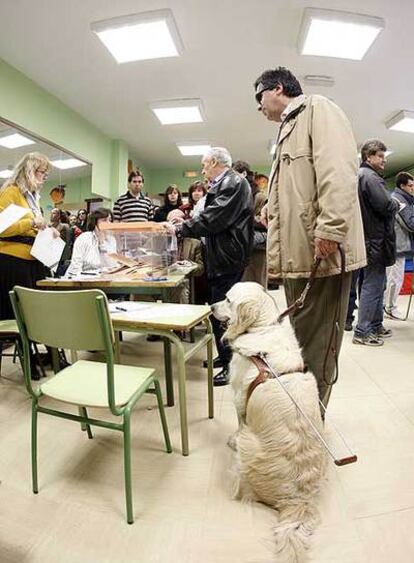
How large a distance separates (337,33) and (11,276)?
11.7ft

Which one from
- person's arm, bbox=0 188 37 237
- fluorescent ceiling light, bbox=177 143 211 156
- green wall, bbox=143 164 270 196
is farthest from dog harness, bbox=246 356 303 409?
green wall, bbox=143 164 270 196

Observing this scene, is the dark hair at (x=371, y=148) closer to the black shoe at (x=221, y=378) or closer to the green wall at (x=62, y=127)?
the black shoe at (x=221, y=378)

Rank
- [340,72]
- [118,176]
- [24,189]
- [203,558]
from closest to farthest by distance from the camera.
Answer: [203,558], [24,189], [340,72], [118,176]

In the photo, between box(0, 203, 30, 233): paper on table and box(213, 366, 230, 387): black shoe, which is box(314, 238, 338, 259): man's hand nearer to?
box(213, 366, 230, 387): black shoe

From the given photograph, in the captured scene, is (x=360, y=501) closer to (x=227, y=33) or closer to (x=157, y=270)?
(x=157, y=270)

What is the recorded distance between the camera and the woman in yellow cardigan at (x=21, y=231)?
2.38 m

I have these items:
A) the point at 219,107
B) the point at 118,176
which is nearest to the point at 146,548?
the point at 219,107

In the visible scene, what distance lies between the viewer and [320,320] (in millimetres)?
1438

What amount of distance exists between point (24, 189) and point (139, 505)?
85.2 inches

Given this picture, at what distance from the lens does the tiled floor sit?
1091 mm

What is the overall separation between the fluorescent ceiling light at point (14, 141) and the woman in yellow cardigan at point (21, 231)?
1.64 meters

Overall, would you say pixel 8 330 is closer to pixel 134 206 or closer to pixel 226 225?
pixel 226 225

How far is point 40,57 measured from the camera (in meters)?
3.60

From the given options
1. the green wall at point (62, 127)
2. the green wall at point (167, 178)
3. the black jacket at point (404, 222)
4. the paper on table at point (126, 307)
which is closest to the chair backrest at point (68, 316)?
the paper on table at point (126, 307)
